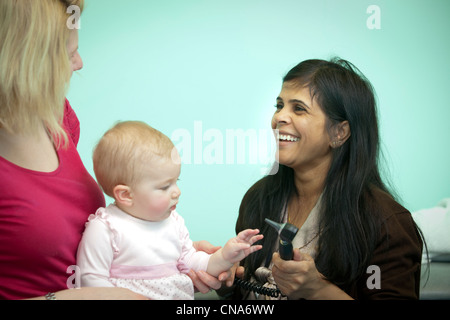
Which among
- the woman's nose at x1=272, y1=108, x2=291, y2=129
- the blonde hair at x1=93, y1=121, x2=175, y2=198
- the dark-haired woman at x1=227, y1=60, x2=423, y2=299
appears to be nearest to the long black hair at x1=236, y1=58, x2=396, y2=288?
the dark-haired woman at x1=227, y1=60, x2=423, y2=299

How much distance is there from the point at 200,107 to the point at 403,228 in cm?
73

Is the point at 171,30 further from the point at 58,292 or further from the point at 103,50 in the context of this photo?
the point at 58,292

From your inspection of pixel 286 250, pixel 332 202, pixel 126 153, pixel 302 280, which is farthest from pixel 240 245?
pixel 332 202

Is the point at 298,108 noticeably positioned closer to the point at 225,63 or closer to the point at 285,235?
the point at 225,63

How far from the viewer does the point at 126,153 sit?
1.01 meters

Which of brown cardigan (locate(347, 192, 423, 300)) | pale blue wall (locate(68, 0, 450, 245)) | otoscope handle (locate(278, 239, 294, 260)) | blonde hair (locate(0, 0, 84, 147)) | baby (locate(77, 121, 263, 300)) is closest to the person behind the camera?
blonde hair (locate(0, 0, 84, 147))

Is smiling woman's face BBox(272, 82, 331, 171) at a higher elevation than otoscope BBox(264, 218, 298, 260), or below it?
higher

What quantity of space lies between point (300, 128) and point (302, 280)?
525 mm

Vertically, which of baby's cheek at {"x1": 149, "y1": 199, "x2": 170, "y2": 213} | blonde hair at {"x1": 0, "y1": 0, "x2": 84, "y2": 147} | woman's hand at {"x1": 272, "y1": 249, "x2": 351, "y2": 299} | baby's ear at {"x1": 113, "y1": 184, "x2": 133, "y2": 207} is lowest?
woman's hand at {"x1": 272, "y1": 249, "x2": 351, "y2": 299}

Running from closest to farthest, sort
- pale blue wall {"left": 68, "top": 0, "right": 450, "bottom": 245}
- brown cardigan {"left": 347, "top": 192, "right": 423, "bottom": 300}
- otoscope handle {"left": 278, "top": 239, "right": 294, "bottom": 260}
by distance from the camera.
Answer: otoscope handle {"left": 278, "top": 239, "right": 294, "bottom": 260}, brown cardigan {"left": 347, "top": 192, "right": 423, "bottom": 300}, pale blue wall {"left": 68, "top": 0, "right": 450, "bottom": 245}

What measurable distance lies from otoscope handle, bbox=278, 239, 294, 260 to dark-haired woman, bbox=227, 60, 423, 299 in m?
0.03

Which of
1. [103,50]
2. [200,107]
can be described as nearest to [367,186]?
[200,107]

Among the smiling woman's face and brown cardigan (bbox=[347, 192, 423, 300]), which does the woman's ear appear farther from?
brown cardigan (bbox=[347, 192, 423, 300])

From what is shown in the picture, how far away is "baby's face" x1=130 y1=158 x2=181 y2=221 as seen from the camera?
1.03 m
